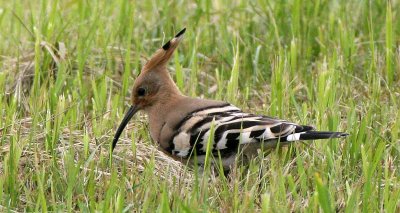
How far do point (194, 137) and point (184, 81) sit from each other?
1.35m

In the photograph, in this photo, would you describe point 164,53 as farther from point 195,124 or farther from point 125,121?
point 195,124

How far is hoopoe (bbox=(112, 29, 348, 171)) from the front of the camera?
4.57 metres

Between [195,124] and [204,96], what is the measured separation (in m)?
1.17

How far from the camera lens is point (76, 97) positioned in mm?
5570

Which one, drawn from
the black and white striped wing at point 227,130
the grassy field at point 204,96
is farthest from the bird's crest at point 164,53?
the black and white striped wing at point 227,130

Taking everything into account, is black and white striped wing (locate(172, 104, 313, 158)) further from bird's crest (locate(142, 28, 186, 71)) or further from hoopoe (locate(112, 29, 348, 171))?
bird's crest (locate(142, 28, 186, 71))

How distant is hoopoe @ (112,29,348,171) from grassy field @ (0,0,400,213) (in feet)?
0.32

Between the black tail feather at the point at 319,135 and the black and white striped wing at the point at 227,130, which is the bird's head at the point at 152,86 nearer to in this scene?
the black and white striped wing at the point at 227,130

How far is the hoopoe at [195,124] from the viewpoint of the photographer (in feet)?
15.0

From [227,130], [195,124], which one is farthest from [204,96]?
[227,130]

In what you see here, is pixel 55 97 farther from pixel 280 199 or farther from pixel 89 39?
pixel 280 199

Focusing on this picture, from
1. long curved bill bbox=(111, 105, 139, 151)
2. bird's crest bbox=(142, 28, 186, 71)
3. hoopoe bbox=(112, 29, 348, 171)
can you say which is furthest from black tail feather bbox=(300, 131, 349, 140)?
bird's crest bbox=(142, 28, 186, 71)

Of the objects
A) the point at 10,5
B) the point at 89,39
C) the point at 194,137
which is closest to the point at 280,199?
the point at 194,137

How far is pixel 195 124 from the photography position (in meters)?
4.77
